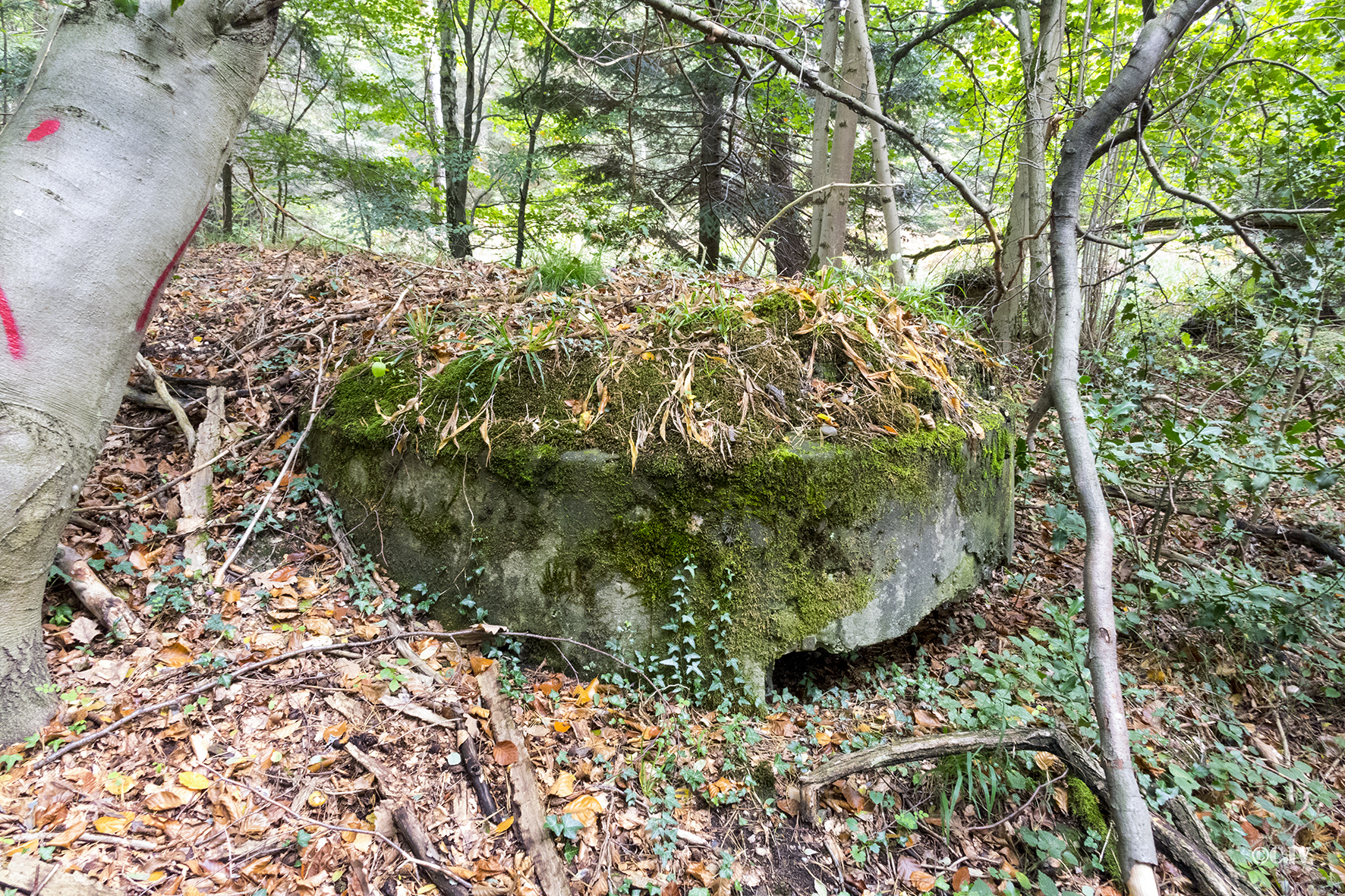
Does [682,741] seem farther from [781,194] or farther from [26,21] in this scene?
[26,21]

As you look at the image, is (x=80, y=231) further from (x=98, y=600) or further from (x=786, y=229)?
(x=786, y=229)

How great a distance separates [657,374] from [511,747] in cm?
176

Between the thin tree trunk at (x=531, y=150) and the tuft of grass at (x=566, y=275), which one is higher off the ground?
the thin tree trunk at (x=531, y=150)

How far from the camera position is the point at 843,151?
18.6 ft

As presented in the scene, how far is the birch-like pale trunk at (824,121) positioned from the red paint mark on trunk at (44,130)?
210 inches

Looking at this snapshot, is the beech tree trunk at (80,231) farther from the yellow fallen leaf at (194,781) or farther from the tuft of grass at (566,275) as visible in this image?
the tuft of grass at (566,275)

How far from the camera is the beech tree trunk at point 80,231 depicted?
1.82m

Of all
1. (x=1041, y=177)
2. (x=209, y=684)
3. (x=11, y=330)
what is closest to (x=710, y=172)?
(x=1041, y=177)

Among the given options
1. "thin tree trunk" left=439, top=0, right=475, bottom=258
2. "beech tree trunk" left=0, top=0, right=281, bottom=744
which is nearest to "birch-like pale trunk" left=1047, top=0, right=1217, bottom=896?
"beech tree trunk" left=0, top=0, right=281, bottom=744

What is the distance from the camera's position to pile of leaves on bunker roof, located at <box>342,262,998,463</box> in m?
2.87

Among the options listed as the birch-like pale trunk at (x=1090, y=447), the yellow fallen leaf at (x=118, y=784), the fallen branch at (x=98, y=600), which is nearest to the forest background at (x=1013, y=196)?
the birch-like pale trunk at (x=1090, y=447)

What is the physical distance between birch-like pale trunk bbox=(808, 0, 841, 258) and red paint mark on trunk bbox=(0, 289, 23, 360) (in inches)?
222

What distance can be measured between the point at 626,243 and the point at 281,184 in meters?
5.04

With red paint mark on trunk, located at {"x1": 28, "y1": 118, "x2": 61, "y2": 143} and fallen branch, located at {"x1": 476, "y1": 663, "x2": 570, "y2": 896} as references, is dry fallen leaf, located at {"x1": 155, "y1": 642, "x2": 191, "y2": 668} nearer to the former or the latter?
fallen branch, located at {"x1": 476, "y1": 663, "x2": 570, "y2": 896}
